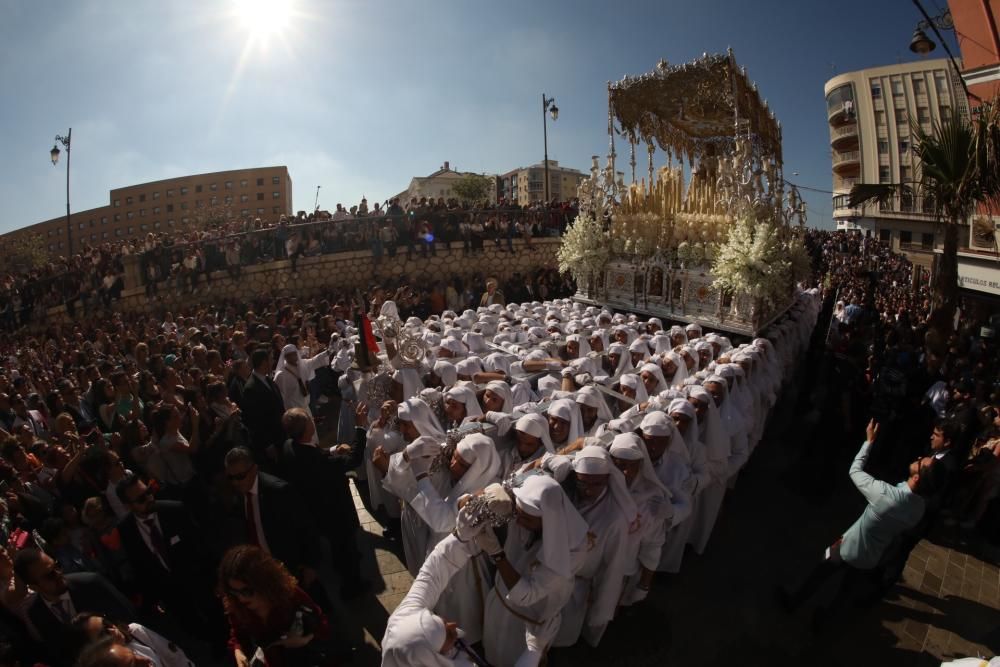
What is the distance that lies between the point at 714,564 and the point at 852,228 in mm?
62280

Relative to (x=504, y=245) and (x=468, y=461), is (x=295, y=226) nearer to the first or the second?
(x=504, y=245)

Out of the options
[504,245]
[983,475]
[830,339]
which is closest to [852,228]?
[504,245]

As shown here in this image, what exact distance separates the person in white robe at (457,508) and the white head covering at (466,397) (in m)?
1.23

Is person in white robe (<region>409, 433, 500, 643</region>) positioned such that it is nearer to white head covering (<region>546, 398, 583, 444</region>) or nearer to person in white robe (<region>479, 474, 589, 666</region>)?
person in white robe (<region>479, 474, 589, 666</region>)

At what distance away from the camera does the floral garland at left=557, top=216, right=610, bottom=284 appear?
13266 mm

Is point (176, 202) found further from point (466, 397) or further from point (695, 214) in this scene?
point (466, 397)

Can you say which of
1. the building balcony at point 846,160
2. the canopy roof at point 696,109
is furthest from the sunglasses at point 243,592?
the building balcony at point 846,160

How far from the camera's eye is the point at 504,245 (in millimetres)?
19797

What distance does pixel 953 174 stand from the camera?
7863mm

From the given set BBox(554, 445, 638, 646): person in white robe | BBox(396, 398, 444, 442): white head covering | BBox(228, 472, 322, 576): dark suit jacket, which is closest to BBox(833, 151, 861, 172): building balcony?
BBox(396, 398, 444, 442): white head covering

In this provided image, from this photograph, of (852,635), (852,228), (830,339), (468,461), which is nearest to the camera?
(468,461)

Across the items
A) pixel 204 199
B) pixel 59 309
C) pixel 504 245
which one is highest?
pixel 204 199

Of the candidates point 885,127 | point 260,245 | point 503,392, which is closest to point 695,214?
point 503,392

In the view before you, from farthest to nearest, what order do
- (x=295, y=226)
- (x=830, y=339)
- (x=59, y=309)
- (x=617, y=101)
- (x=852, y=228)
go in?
(x=852, y=228)
(x=295, y=226)
(x=59, y=309)
(x=617, y=101)
(x=830, y=339)
